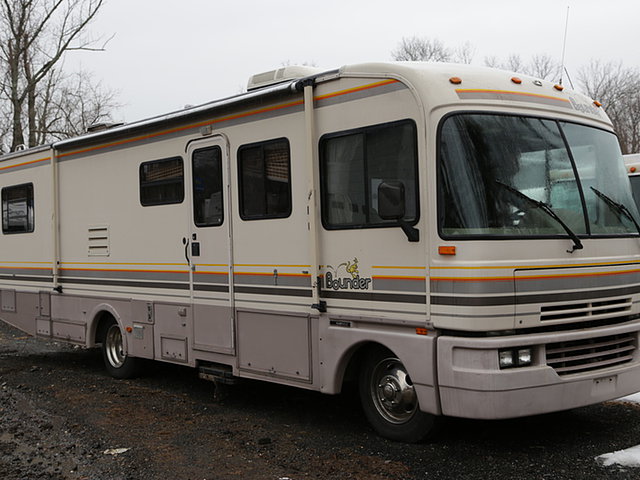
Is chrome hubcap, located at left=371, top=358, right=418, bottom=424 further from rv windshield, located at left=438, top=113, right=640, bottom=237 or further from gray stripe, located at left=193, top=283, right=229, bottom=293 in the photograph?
gray stripe, located at left=193, top=283, right=229, bottom=293

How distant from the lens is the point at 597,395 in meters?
5.62

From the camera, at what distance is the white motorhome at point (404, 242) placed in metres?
5.32

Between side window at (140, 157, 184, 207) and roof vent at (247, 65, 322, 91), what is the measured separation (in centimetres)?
119

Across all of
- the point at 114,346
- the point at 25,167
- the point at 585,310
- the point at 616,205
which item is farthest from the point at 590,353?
the point at 25,167

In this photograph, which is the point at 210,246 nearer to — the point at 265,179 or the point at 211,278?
the point at 211,278

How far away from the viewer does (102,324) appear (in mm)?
9305

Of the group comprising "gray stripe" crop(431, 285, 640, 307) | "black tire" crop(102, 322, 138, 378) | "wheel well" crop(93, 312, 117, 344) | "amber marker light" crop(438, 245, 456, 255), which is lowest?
"black tire" crop(102, 322, 138, 378)

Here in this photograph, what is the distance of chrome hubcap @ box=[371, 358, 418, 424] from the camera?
5832 millimetres

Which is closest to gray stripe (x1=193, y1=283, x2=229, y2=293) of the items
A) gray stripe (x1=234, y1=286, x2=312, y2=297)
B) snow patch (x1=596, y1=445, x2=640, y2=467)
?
gray stripe (x1=234, y1=286, x2=312, y2=297)

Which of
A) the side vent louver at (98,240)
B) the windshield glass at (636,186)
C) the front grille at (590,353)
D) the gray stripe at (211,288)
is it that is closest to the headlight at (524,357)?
the front grille at (590,353)

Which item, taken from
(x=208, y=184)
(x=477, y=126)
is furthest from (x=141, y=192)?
(x=477, y=126)

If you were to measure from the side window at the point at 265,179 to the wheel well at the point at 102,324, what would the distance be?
304cm

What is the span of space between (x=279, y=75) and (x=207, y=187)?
1.32m

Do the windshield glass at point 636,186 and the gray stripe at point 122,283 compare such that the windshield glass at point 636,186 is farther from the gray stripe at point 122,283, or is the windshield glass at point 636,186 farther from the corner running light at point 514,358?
the gray stripe at point 122,283
